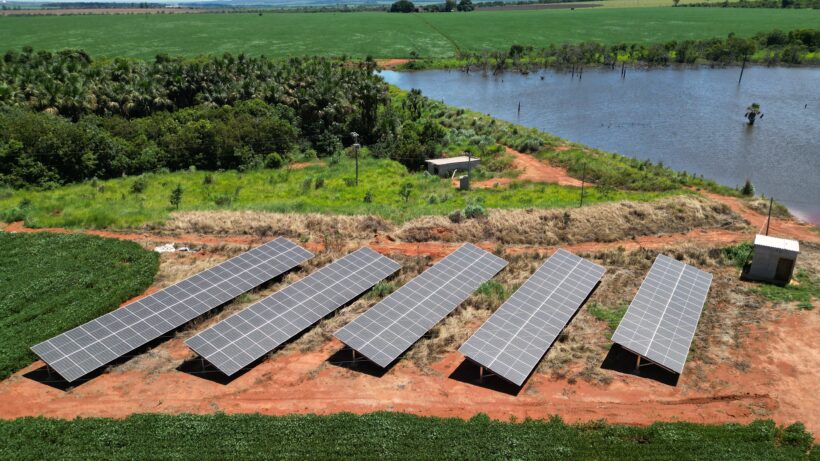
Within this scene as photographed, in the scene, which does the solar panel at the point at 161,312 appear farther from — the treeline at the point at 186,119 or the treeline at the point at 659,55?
the treeline at the point at 659,55

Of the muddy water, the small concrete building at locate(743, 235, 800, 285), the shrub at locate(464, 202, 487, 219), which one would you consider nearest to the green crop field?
the muddy water

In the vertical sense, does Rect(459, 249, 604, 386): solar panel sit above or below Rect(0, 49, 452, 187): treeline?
below

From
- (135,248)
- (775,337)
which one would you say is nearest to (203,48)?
(135,248)

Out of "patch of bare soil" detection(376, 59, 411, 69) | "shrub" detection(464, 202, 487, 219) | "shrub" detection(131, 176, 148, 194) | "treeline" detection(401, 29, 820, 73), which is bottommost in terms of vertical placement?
"shrub" detection(131, 176, 148, 194)

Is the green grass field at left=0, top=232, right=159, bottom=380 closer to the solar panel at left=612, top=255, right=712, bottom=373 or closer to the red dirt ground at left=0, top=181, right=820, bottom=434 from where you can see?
the red dirt ground at left=0, top=181, right=820, bottom=434

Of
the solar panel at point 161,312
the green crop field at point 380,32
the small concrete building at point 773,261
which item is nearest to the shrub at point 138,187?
the solar panel at point 161,312
